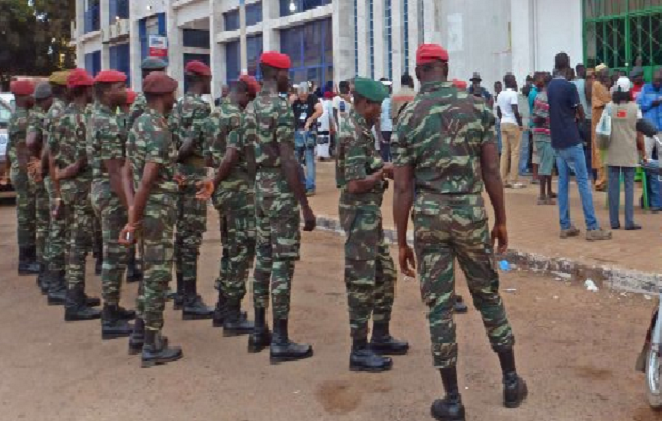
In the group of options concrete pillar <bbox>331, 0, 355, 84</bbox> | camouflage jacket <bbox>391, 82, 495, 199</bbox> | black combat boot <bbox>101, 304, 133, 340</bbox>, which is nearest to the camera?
camouflage jacket <bbox>391, 82, 495, 199</bbox>

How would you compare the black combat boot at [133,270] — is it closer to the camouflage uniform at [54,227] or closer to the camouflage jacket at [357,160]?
the camouflage uniform at [54,227]

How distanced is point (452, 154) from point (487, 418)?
137 centimetres

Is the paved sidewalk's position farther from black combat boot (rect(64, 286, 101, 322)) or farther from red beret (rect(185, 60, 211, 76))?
black combat boot (rect(64, 286, 101, 322))

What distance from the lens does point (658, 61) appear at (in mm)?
14164

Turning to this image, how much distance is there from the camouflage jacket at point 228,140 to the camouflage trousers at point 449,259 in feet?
5.93

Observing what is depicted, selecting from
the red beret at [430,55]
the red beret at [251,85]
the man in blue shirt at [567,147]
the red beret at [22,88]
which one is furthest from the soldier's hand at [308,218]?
the red beret at [22,88]

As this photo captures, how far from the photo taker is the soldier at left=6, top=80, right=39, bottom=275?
8.16 metres

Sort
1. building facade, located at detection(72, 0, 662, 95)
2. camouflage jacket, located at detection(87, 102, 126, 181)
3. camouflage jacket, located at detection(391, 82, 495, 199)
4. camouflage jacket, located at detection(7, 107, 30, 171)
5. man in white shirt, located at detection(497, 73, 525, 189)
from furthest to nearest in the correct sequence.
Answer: building facade, located at detection(72, 0, 662, 95) → man in white shirt, located at detection(497, 73, 525, 189) → camouflage jacket, located at detection(7, 107, 30, 171) → camouflage jacket, located at detection(87, 102, 126, 181) → camouflage jacket, located at detection(391, 82, 495, 199)

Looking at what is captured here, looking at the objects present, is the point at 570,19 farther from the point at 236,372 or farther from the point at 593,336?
the point at 236,372

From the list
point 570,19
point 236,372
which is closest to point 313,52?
point 570,19

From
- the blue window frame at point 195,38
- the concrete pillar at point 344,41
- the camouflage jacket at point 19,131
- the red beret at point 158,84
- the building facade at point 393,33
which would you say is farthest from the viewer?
the blue window frame at point 195,38

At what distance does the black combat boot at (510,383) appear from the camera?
421cm

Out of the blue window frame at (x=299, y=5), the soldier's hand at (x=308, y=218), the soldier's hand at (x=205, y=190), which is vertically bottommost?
the soldier's hand at (x=308, y=218)

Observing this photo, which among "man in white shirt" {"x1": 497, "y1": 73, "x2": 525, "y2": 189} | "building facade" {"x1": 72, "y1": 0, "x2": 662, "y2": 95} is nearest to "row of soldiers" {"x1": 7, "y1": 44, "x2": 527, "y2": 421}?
"man in white shirt" {"x1": 497, "y1": 73, "x2": 525, "y2": 189}
